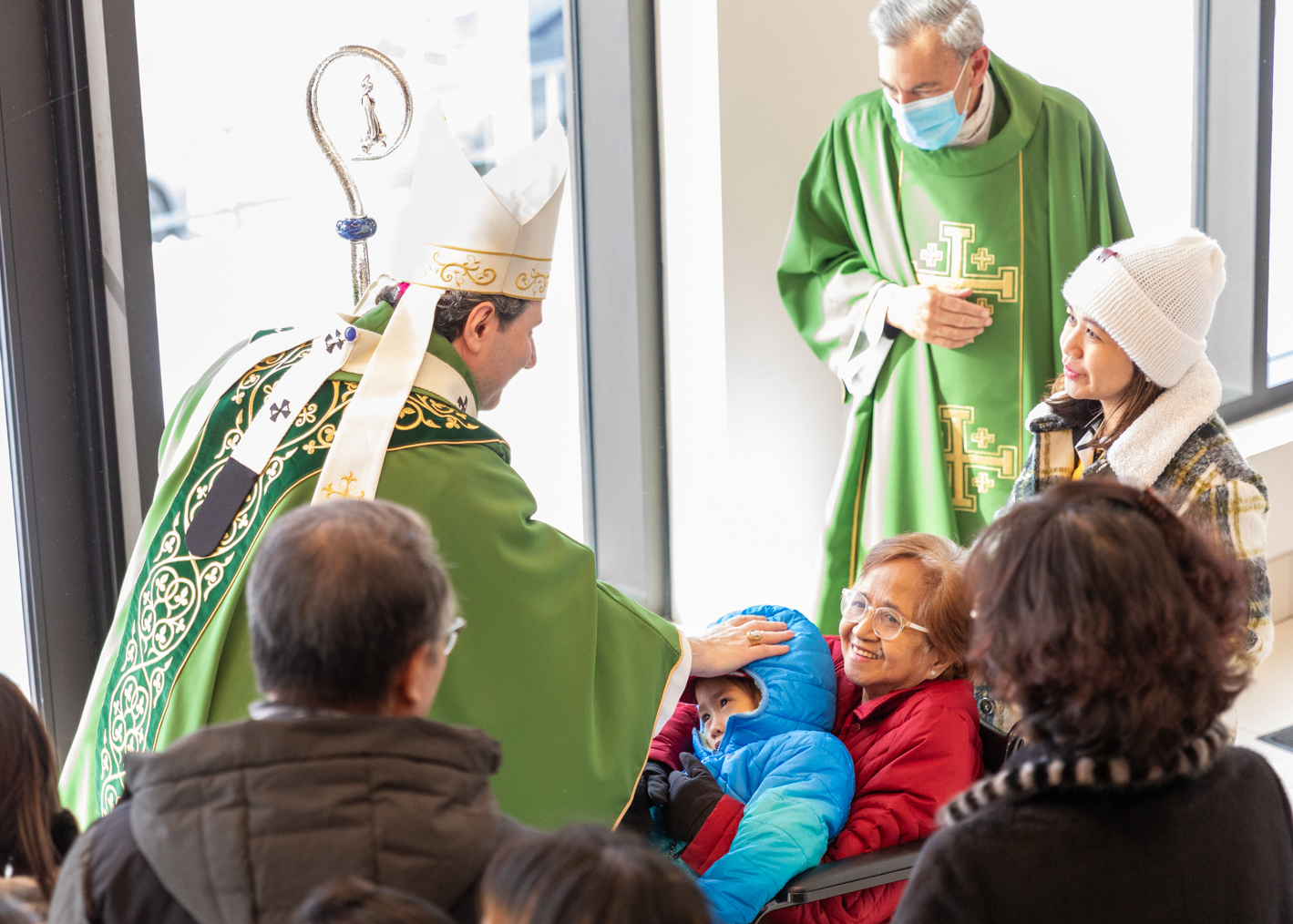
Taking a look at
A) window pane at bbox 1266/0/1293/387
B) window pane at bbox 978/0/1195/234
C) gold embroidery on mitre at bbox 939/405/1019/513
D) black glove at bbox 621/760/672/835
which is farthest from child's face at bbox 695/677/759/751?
window pane at bbox 1266/0/1293/387

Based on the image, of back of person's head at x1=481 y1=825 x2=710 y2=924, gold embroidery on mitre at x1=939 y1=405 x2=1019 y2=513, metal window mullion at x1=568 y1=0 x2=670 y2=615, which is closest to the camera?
back of person's head at x1=481 y1=825 x2=710 y2=924

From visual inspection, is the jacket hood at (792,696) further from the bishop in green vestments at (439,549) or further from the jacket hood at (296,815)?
the jacket hood at (296,815)

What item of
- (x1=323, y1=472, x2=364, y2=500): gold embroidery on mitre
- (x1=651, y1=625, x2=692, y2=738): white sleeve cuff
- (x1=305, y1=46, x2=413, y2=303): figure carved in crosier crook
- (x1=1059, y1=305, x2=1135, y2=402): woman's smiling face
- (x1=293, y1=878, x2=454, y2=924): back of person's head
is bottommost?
(x1=651, y1=625, x2=692, y2=738): white sleeve cuff

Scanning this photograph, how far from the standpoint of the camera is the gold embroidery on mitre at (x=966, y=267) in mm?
2861

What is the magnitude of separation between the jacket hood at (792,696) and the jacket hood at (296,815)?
1059 mm

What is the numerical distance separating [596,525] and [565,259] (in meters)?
0.69

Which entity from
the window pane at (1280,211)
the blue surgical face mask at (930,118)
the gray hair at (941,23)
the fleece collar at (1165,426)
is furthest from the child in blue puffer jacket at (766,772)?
the window pane at (1280,211)

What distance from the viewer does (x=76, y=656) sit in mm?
2699

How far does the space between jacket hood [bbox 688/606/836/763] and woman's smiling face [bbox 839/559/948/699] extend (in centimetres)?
6

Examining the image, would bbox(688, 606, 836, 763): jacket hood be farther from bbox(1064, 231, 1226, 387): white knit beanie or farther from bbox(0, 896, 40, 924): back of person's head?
bbox(0, 896, 40, 924): back of person's head

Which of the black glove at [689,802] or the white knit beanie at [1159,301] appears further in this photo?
the white knit beanie at [1159,301]

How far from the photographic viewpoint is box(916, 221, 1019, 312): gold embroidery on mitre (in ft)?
9.39

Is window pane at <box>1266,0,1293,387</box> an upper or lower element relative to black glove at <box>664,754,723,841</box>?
upper

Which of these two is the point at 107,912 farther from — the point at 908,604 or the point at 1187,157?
the point at 1187,157
